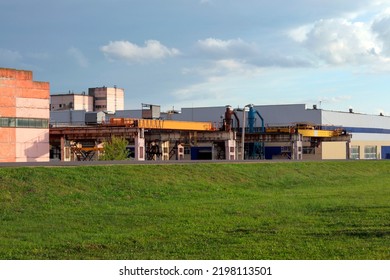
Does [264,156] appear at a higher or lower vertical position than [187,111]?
lower

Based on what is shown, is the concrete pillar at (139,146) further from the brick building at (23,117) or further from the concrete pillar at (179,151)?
the brick building at (23,117)

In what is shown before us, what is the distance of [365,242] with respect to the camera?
51.8ft

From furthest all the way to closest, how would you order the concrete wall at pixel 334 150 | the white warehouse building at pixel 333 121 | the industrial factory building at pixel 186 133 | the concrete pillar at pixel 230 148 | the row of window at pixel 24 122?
the white warehouse building at pixel 333 121 < the concrete wall at pixel 334 150 < the concrete pillar at pixel 230 148 < the industrial factory building at pixel 186 133 < the row of window at pixel 24 122

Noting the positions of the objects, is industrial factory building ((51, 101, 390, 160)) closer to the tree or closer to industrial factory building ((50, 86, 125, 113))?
the tree

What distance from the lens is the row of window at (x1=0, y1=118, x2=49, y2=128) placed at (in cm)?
6794

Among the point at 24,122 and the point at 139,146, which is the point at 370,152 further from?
the point at 24,122

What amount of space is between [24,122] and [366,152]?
5543cm

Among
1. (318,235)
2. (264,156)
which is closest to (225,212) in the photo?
(318,235)

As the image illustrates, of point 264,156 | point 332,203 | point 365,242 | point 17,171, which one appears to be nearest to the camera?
point 365,242

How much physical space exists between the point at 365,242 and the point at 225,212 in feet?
26.5

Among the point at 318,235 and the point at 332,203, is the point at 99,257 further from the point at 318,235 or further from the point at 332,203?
the point at 332,203

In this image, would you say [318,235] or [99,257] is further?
[318,235]

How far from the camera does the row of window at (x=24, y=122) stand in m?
67.9

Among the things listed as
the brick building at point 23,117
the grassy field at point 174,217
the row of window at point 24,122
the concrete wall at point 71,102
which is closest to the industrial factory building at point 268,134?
the row of window at point 24,122
